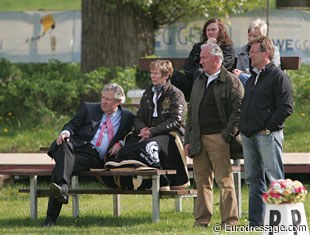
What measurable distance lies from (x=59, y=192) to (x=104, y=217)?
3.30 ft

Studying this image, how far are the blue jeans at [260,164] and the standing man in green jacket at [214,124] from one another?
28cm

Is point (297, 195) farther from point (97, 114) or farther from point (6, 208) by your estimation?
point (6, 208)

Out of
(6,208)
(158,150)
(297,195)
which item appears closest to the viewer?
(297,195)

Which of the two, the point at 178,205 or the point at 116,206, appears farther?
the point at 178,205

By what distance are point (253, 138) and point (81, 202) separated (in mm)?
3429

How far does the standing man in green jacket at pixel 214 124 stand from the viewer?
10.6m

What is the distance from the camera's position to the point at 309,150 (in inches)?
610

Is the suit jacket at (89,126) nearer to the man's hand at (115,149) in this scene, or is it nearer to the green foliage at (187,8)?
the man's hand at (115,149)

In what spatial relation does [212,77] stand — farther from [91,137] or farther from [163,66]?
[91,137]

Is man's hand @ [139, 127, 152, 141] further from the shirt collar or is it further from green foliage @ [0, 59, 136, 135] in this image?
green foliage @ [0, 59, 136, 135]

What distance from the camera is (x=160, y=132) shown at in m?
11.3

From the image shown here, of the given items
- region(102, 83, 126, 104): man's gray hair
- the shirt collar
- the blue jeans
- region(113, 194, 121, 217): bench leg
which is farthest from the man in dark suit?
the blue jeans

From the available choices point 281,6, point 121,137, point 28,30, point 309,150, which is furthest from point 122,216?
point 28,30

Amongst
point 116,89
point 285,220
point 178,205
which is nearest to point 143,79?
point 178,205
